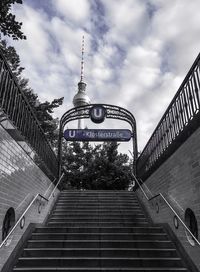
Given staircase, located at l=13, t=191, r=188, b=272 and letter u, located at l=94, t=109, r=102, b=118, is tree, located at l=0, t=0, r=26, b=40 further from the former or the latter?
letter u, located at l=94, t=109, r=102, b=118

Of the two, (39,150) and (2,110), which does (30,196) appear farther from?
(2,110)

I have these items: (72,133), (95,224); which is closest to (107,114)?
(72,133)

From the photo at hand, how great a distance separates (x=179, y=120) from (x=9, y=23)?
12.5 ft

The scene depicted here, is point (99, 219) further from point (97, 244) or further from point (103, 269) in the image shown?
point (103, 269)

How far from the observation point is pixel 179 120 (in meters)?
5.75

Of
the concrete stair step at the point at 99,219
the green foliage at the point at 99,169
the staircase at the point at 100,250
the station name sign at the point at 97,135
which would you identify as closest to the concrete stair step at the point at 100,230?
the staircase at the point at 100,250

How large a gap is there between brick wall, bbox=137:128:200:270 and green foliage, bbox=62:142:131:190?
41.1ft

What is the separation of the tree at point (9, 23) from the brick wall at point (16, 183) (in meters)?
1.71

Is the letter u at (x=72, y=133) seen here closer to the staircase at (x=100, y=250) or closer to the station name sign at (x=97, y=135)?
the station name sign at (x=97, y=135)

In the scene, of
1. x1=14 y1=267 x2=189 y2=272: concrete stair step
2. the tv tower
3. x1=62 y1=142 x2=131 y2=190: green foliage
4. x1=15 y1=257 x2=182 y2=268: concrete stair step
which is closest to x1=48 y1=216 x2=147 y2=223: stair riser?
x1=15 y1=257 x2=182 y2=268: concrete stair step

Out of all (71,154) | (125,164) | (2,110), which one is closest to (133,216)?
(2,110)

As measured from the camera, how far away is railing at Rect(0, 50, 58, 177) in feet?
15.5

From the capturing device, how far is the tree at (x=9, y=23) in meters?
4.63

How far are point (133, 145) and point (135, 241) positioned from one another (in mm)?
6585
